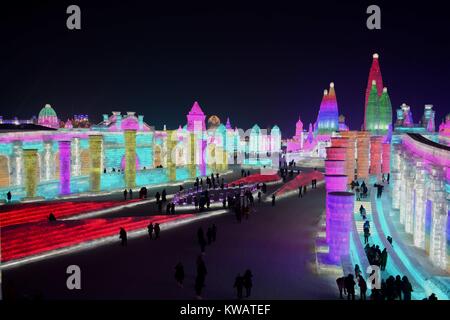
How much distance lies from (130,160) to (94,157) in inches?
102

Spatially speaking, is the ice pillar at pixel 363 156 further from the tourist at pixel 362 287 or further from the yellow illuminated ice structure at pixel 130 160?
the tourist at pixel 362 287

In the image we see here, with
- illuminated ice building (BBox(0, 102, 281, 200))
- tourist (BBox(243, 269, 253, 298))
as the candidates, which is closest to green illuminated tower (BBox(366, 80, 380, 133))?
illuminated ice building (BBox(0, 102, 281, 200))

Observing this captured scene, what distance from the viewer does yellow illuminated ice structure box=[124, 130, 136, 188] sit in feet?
85.8

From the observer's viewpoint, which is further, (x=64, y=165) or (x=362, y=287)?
(x=64, y=165)

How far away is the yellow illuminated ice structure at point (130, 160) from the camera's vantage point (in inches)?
1029

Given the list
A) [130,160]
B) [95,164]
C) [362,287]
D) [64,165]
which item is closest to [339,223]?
[362,287]

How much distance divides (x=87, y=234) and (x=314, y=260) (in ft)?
24.8

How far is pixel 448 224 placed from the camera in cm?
1238

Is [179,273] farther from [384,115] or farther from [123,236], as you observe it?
[384,115]

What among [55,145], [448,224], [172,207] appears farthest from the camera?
[55,145]

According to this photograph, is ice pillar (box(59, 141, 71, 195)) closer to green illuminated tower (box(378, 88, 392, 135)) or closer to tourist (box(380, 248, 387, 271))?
tourist (box(380, 248, 387, 271))

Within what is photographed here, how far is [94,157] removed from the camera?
24312 millimetres
